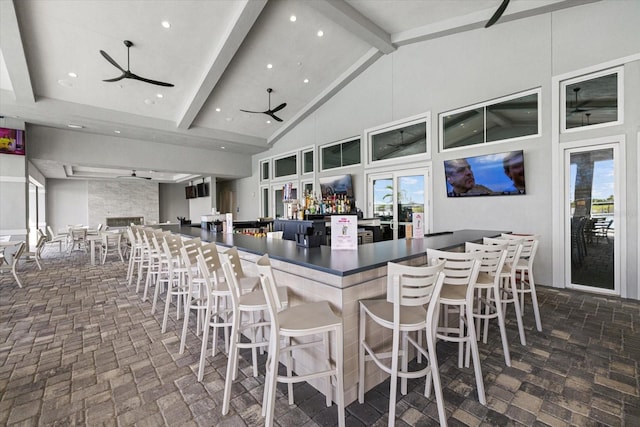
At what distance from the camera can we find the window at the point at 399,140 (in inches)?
225

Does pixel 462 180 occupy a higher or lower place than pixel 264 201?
higher

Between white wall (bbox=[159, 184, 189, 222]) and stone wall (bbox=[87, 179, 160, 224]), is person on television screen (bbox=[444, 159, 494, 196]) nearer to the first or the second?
stone wall (bbox=[87, 179, 160, 224])

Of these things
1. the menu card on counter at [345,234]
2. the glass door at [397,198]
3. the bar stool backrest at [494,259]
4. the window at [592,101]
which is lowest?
the bar stool backrest at [494,259]

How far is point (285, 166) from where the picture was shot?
31.3 ft

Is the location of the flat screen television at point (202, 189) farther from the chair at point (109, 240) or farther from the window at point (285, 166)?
the chair at point (109, 240)

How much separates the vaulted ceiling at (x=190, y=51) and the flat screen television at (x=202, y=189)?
4167mm

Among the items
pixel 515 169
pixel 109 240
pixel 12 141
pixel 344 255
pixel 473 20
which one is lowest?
pixel 109 240

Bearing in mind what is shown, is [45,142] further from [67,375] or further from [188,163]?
[67,375]

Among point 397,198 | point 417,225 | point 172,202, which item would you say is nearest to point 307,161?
point 397,198

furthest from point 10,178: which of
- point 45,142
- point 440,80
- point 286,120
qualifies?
point 440,80

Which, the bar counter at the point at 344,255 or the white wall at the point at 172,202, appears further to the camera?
the white wall at the point at 172,202

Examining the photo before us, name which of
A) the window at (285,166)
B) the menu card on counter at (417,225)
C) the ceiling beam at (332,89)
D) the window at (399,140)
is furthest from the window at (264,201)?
the menu card on counter at (417,225)

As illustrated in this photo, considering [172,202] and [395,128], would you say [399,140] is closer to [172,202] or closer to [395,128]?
[395,128]

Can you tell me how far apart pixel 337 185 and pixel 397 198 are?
181 centimetres
